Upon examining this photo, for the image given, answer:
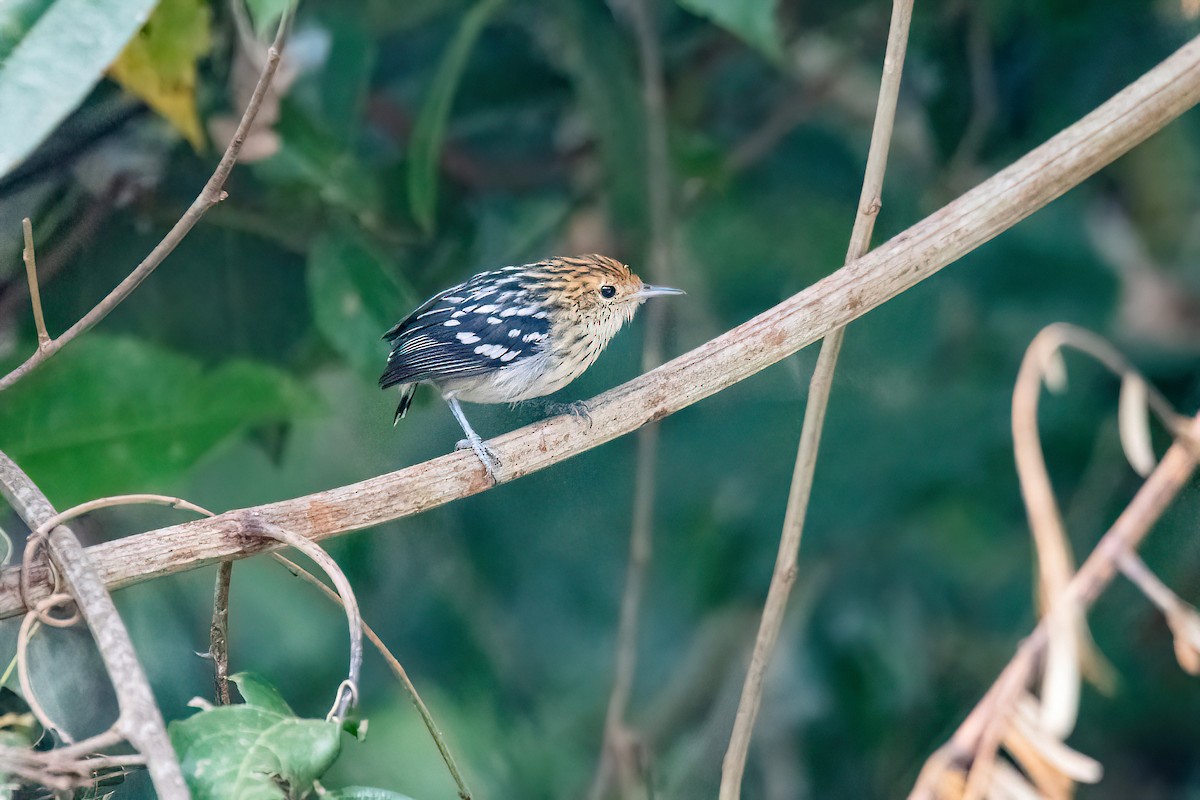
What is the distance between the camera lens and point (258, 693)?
0.69m

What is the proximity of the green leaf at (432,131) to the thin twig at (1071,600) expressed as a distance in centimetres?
93

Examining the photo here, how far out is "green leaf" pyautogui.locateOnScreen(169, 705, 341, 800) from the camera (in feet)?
2.03

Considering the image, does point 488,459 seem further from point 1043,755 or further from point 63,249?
point 63,249

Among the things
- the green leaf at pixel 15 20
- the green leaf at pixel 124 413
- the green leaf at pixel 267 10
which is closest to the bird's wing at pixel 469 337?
the green leaf at pixel 124 413

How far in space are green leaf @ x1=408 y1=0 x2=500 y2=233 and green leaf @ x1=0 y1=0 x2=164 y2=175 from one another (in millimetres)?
512

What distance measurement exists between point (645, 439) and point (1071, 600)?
90 cm

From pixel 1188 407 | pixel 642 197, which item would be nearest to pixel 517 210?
pixel 642 197

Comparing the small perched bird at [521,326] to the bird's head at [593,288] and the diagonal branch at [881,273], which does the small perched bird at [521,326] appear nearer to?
A: the bird's head at [593,288]

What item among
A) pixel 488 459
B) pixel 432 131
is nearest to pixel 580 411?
pixel 488 459

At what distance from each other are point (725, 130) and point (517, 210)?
338mm

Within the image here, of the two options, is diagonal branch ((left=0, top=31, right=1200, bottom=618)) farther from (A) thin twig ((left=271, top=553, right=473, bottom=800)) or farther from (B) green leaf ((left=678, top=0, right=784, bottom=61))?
(B) green leaf ((left=678, top=0, right=784, bottom=61))

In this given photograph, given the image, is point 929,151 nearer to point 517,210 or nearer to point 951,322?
point 951,322

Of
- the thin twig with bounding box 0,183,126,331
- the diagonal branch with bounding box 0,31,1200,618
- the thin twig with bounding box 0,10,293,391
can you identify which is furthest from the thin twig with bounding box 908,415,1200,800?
the thin twig with bounding box 0,183,126,331

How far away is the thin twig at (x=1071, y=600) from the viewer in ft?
1.59
